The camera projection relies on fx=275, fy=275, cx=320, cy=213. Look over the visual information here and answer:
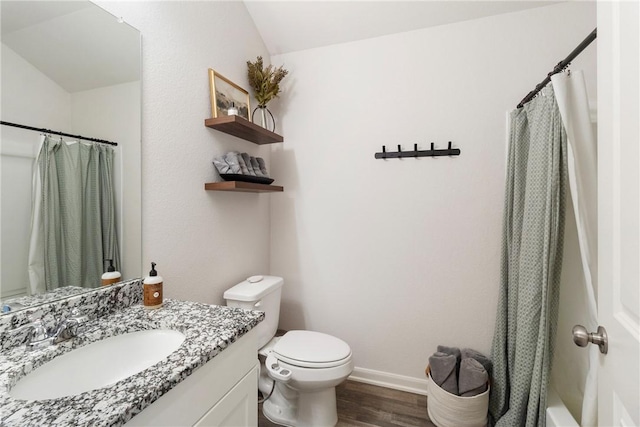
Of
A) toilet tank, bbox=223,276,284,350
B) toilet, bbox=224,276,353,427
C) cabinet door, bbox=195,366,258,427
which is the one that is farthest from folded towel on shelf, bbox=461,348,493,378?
cabinet door, bbox=195,366,258,427

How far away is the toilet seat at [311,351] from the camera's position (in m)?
1.39

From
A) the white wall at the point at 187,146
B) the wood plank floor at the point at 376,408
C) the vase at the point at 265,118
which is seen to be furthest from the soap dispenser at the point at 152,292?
the vase at the point at 265,118

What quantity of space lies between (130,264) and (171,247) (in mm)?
186

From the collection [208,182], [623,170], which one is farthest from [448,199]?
[208,182]

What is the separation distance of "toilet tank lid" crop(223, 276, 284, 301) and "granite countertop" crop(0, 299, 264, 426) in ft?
1.32

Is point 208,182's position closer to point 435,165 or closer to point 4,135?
point 4,135

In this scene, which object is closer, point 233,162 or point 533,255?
point 533,255

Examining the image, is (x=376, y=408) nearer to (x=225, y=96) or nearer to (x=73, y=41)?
(x=225, y=96)

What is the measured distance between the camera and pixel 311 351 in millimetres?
1462

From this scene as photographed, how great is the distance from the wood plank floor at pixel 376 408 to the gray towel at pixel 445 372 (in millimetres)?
260

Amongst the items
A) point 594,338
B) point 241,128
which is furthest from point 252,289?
point 594,338

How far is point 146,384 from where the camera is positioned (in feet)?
2.02

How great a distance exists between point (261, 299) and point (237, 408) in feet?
2.26

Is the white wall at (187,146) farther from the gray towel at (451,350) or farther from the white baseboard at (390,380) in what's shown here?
the gray towel at (451,350)
